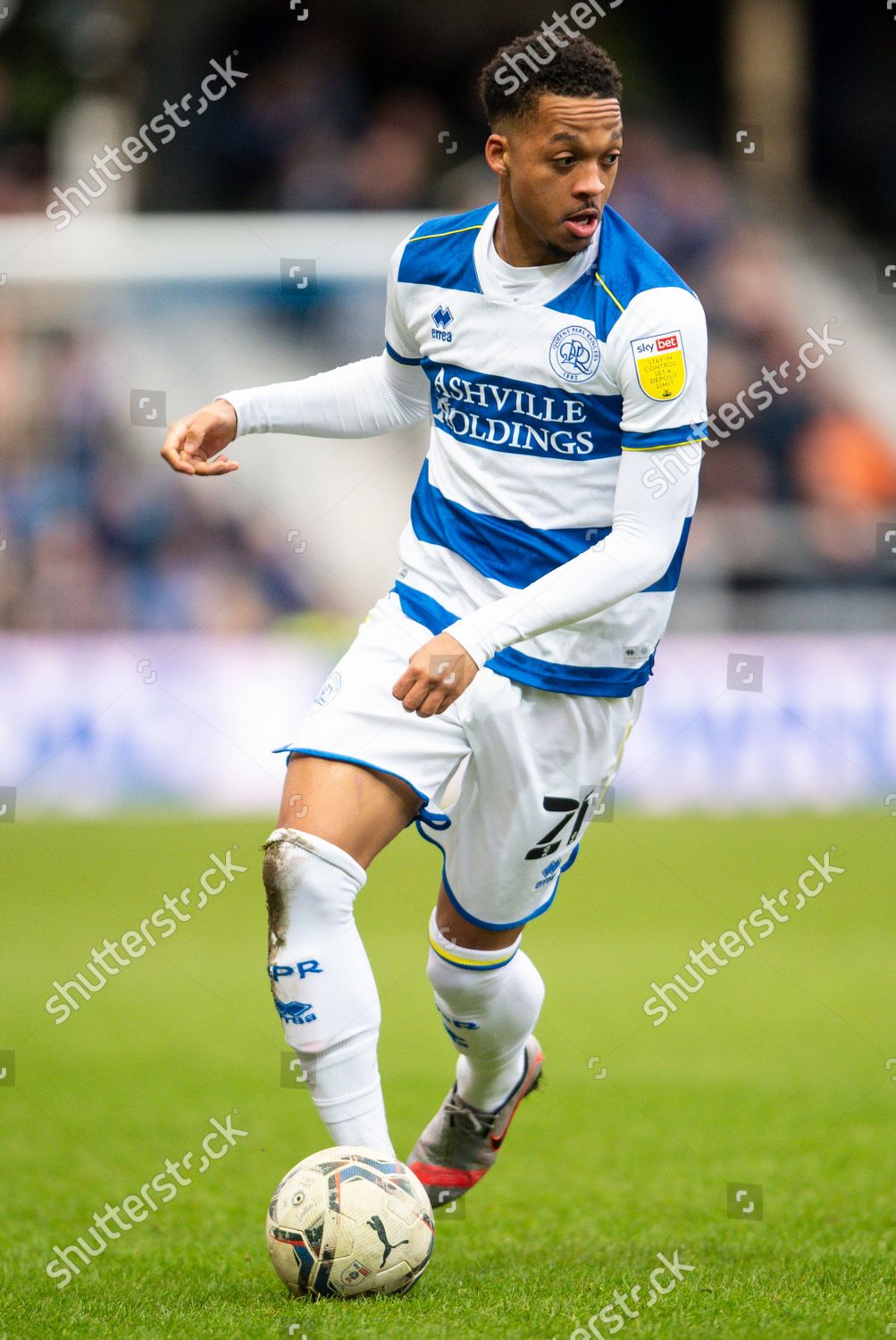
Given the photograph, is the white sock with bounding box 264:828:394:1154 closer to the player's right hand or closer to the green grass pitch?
the green grass pitch

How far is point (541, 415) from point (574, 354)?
0.18m

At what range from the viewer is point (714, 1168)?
5.67 m

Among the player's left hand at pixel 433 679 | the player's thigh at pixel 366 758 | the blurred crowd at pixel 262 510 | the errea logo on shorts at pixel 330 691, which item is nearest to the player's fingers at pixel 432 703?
the player's left hand at pixel 433 679

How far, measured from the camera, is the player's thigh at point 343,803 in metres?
3.99

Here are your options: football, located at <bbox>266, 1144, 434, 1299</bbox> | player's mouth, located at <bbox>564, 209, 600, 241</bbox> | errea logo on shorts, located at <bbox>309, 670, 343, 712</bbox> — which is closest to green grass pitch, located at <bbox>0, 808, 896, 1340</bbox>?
football, located at <bbox>266, 1144, 434, 1299</bbox>

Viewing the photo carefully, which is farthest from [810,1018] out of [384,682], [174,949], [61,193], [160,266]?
[61,193]

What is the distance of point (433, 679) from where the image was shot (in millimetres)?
3752

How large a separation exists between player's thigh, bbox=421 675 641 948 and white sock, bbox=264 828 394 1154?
1.86ft

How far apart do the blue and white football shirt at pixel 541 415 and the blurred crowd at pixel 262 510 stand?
10.7 m

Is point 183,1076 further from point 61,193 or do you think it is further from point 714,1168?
point 61,193

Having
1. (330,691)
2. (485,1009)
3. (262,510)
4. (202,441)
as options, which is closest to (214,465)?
(202,441)

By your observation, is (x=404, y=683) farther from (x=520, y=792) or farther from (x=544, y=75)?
(x=544, y=75)

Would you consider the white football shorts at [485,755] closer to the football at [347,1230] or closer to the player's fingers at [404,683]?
the player's fingers at [404,683]

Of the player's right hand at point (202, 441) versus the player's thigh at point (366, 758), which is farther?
the player's right hand at point (202, 441)
